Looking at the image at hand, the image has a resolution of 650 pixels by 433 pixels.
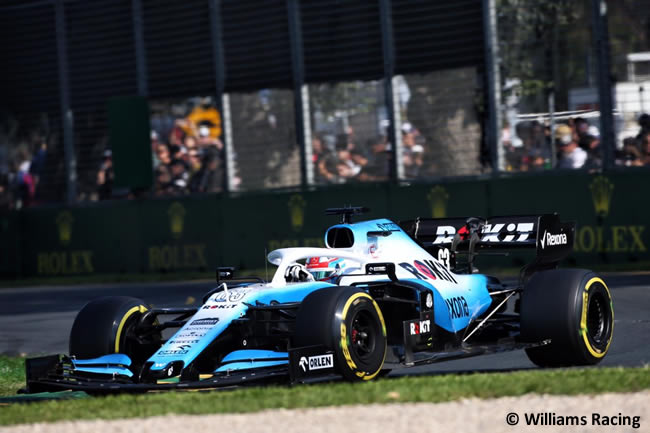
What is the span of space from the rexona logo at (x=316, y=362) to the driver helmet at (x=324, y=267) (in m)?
1.64

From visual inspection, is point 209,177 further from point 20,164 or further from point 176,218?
point 20,164

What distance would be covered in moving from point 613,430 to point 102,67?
20.8 m

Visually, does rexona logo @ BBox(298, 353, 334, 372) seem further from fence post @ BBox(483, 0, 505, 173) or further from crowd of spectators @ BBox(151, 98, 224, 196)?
crowd of spectators @ BBox(151, 98, 224, 196)

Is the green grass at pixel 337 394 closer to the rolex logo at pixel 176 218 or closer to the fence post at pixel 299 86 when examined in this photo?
the fence post at pixel 299 86

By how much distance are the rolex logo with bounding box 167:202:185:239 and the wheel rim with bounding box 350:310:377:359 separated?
1540 centimetres

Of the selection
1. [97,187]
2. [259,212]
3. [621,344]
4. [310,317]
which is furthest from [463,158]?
[310,317]

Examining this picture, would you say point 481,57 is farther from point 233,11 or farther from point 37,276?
point 37,276

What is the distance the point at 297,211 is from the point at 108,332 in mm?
12909

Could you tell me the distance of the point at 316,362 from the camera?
7730 mm

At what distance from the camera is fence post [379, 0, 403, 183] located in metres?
21.8

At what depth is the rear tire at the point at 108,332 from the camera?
9.09 m

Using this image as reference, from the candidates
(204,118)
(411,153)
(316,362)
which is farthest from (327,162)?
(316,362)

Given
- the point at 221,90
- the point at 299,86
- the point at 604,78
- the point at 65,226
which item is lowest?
the point at 65,226

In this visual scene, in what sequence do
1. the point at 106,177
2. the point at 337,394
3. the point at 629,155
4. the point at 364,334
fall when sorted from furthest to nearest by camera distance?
the point at 106,177
the point at 629,155
the point at 364,334
the point at 337,394
